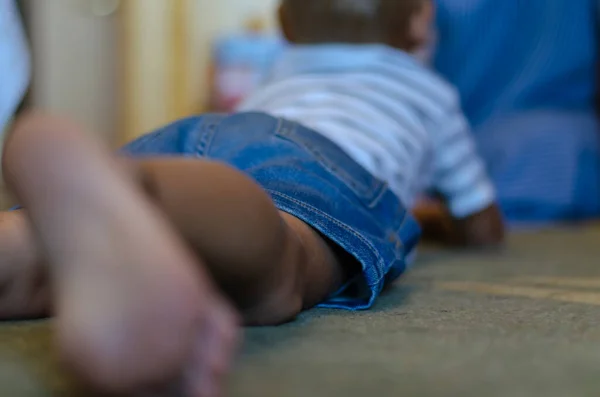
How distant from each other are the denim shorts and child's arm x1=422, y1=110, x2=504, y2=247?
0.91ft

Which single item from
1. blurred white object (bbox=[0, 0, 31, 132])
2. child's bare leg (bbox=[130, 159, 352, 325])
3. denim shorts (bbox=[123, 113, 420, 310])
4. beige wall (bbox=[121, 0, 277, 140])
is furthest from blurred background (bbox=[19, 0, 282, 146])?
child's bare leg (bbox=[130, 159, 352, 325])

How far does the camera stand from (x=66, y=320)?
319 mm

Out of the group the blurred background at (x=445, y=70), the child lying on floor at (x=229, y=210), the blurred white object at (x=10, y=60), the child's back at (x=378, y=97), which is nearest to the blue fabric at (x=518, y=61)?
the blurred background at (x=445, y=70)

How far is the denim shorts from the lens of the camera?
0.59 m

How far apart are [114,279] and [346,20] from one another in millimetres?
708

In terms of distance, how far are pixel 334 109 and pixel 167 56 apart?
1.39 metres

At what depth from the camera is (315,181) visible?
625 mm

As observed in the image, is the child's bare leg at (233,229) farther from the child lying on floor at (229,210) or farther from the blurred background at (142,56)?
the blurred background at (142,56)

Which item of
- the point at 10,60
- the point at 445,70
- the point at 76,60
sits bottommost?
the point at 76,60

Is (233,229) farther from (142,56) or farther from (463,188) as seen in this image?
(142,56)

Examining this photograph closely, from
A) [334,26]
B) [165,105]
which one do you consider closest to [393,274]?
[334,26]

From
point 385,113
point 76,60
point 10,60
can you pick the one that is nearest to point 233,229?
point 10,60

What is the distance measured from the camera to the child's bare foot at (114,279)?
1.02ft

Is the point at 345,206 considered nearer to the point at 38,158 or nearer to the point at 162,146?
the point at 162,146
